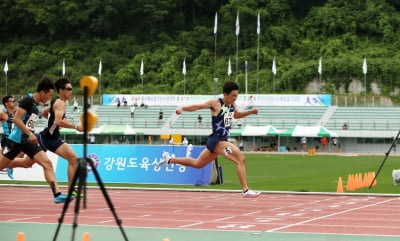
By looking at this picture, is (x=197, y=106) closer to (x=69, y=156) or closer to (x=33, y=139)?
(x=69, y=156)

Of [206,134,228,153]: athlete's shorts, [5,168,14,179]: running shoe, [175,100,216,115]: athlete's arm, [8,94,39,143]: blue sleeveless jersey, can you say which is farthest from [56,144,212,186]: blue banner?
[8,94,39,143]: blue sleeveless jersey

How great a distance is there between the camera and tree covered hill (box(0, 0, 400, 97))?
97.2m

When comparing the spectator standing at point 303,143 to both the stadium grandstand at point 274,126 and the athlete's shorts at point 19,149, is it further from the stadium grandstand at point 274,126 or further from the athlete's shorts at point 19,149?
the athlete's shorts at point 19,149

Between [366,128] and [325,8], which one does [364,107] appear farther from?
[325,8]

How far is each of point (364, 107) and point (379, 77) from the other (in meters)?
13.3

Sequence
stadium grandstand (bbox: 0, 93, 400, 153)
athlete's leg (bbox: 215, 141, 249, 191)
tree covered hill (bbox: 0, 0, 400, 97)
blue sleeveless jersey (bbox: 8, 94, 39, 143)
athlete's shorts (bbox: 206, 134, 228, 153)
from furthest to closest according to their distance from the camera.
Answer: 1. tree covered hill (bbox: 0, 0, 400, 97)
2. stadium grandstand (bbox: 0, 93, 400, 153)
3. athlete's shorts (bbox: 206, 134, 228, 153)
4. athlete's leg (bbox: 215, 141, 249, 191)
5. blue sleeveless jersey (bbox: 8, 94, 39, 143)

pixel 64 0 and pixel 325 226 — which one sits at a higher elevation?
pixel 64 0

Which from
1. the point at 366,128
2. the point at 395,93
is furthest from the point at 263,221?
the point at 395,93

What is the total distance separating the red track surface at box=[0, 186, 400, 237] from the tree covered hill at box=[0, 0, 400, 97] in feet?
237

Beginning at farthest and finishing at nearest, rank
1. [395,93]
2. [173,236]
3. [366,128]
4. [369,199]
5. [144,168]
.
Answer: [395,93] < [366,128] < [144,168] < [369,199] < [173,236]

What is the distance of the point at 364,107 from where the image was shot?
83.3 metres

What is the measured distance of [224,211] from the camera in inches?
706

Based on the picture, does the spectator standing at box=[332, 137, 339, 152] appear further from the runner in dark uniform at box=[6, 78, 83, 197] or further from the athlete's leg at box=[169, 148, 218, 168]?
the runner in dark uniform at box=[6, 78, 83, 197]

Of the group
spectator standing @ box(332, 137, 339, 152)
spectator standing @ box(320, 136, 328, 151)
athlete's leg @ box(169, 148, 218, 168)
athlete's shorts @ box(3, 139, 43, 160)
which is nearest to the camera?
athlete's shorts @ box(3, 139, 43, 160)
